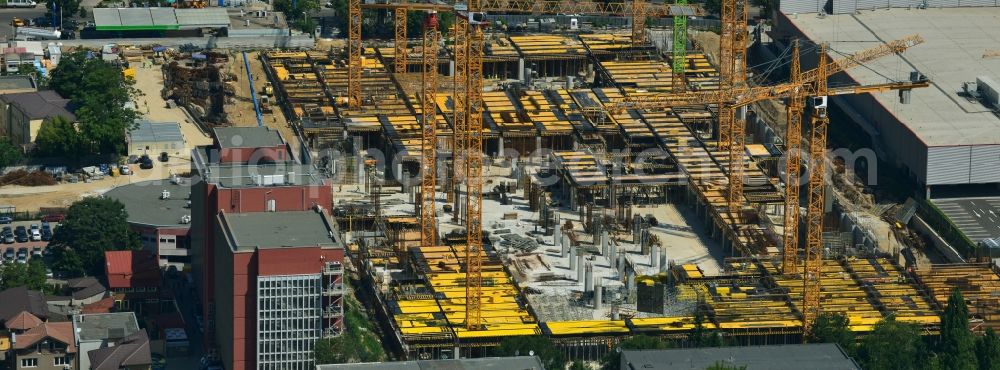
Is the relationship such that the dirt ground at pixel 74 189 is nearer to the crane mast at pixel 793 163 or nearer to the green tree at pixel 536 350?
the crane mast at pixel 793 163

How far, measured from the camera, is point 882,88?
557ft

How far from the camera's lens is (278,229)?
15788 centimetres

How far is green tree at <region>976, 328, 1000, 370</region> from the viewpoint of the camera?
15750 cm

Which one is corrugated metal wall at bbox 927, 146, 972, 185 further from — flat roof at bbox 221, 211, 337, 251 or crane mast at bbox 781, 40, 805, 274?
flat roof at bbox 221, 211, 337, 251

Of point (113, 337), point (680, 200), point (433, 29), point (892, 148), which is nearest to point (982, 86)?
point (892, 148)

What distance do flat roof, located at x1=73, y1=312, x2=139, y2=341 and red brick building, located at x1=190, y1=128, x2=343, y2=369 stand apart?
14.1 feet

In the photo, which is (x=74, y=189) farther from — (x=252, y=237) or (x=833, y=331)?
(x=833, y=331)

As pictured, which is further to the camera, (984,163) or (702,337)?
(984,163)

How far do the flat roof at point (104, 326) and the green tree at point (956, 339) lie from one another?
42.1 meters

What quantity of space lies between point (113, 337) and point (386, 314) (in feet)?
49.2

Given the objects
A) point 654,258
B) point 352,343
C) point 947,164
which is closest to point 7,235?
point 352,343

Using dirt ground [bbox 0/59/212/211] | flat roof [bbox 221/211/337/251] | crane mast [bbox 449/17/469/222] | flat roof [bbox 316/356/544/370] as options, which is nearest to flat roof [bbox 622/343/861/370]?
flat roof [bbox 316/356/544/370]

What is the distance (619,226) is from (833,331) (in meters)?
25.0

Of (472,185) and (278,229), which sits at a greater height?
(278,229)
